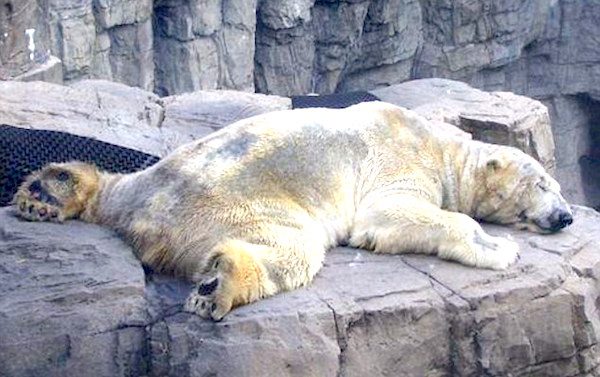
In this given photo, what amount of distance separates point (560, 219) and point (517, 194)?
0.85 ft

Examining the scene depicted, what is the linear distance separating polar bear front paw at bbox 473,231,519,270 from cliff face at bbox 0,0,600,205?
5.29 meters

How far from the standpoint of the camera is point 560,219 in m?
5.45

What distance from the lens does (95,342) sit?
425cm

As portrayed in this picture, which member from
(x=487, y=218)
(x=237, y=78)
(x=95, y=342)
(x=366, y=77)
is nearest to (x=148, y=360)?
(x=95, y=342)

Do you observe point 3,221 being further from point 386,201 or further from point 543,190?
point 543,190

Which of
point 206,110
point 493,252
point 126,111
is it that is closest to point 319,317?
point 493,252

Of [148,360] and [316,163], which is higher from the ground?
[316,163]

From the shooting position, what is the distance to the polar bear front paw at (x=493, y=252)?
4.93 metres

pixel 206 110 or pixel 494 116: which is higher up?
pixel 206 110

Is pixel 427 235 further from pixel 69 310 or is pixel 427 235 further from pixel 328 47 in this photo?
pixel 328 47

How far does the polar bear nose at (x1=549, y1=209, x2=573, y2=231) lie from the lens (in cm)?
545

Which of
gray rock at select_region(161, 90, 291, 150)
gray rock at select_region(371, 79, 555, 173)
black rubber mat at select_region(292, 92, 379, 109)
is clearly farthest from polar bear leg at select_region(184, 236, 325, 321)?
black rubber mat at select_region(292, 92, 379, 109)

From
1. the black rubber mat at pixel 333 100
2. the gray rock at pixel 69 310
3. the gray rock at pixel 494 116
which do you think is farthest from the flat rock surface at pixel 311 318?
the black rubber mat at pixel 333 100

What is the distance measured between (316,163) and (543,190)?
128 centimetres
